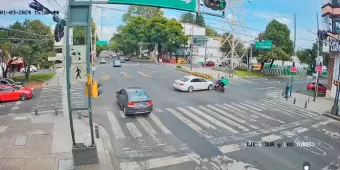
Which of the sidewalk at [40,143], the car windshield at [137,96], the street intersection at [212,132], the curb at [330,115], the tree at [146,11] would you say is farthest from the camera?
the tree at [146,11]

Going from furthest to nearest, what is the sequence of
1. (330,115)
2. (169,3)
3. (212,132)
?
(330,115)
(212,132)
(169,3)

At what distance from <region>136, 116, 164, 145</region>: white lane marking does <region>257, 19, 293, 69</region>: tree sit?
41865 millimetres

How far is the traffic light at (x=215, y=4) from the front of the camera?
1436 cm

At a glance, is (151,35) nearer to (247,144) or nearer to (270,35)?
(270,35)

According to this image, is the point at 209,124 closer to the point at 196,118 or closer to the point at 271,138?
the point at 196,118

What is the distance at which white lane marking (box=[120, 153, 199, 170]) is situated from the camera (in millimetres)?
11578

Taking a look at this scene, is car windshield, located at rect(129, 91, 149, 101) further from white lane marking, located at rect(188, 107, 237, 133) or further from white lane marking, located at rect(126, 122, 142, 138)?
white lane marking, located at rect(188, 107, 237, 133)

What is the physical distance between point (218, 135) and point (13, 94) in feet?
61.6

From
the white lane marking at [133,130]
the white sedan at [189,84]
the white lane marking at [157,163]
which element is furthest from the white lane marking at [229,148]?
the white sedan at [189,84]

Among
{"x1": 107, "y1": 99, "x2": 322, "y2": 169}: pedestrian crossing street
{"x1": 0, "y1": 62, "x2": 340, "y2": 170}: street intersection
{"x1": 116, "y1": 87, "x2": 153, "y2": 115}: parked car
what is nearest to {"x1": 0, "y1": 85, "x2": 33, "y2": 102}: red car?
{"x1": 0, "y1": 62, "x2": 340, "y2": 170}: street intersection

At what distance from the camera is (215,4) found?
14.5m

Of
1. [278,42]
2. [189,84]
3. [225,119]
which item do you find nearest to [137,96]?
[225,119]

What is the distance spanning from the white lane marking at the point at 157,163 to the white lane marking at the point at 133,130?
3328mm

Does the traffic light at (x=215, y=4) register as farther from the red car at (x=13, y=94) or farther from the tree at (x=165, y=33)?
the tree at (x=165, y=33)
